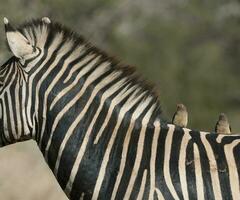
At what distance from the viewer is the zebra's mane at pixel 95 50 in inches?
261

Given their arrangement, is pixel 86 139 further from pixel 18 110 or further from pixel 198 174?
pixel 198 174

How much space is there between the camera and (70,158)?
21.4ft

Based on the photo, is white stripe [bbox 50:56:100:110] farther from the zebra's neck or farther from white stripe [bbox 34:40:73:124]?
the zebra's neck

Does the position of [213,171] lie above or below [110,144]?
below

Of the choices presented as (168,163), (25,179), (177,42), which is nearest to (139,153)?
(168,163)

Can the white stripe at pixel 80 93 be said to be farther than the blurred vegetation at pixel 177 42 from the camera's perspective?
No

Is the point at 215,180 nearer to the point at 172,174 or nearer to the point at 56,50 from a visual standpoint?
the point at 172,174

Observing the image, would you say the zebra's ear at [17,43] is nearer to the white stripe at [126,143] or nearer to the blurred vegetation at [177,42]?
the white stripe at [126,143]

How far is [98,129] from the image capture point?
6.55 meters

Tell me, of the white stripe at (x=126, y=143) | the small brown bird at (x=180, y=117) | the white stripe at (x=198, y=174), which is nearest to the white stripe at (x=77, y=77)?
the white stripe at (x=126, y=143)

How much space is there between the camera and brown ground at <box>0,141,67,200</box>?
11.9 metres

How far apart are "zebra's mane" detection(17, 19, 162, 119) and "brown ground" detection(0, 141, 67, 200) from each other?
487cm

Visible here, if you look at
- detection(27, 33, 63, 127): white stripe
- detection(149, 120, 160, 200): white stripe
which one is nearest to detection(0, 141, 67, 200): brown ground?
detection(27, 33, 63, 127): white stripe

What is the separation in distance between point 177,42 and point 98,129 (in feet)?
103
